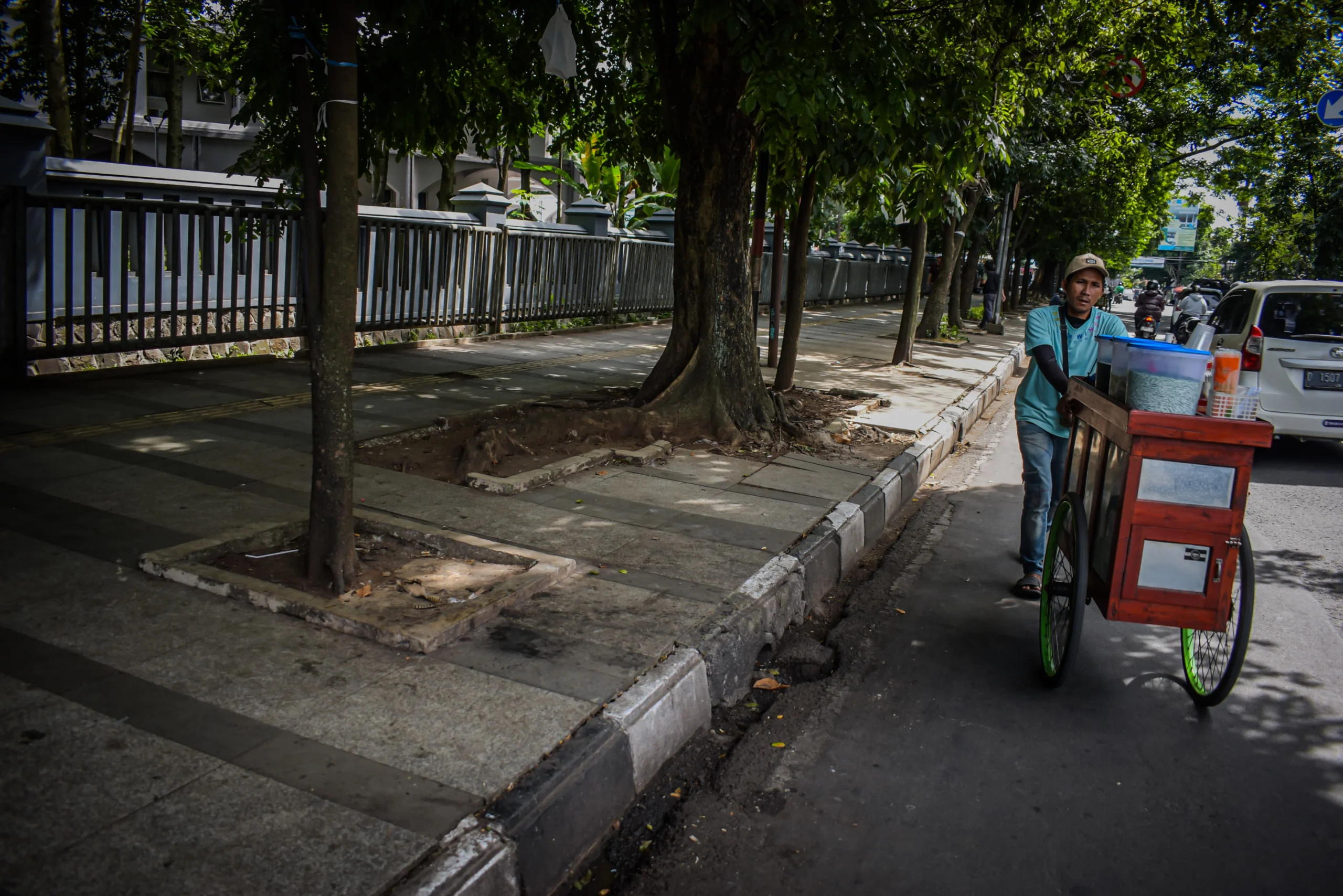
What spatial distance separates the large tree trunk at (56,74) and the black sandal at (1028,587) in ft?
45.0

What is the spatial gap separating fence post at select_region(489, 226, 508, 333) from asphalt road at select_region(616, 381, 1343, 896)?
943cm

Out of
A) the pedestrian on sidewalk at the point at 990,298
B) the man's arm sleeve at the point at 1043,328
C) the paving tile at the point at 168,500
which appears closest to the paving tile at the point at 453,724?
the paving tile at the point at 168,500

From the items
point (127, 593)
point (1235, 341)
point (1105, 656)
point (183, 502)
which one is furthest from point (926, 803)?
point (1235, 341)

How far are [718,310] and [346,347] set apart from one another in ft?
15.1

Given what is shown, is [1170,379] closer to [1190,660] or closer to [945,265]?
[1190,660]

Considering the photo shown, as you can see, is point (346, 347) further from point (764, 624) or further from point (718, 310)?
point (718, 310)

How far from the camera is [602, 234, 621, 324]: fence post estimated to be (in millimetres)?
16953

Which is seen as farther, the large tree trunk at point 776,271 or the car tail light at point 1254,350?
the large tree trunk at point 776,271

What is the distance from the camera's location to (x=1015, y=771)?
363cm

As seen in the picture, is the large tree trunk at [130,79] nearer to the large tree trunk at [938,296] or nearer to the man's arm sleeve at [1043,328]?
the large tree trunk at [938,296]

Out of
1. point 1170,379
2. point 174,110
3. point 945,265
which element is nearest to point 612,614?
point 1170,379

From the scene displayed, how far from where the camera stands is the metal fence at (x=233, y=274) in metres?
8.27

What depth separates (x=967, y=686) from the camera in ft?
14.3

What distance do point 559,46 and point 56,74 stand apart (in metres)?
11.0
